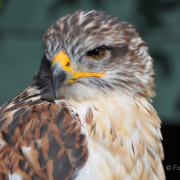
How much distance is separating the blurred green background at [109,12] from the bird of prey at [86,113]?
1490 mm

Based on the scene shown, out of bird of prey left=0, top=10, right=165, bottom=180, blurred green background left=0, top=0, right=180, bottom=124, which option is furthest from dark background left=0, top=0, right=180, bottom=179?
bird of prey left=0, top=10, right=165, bottom=180

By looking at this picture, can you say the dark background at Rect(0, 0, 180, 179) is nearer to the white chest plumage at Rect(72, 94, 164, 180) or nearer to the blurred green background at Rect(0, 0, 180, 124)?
the blurred green background at Rect(0, 0, 180, 124)

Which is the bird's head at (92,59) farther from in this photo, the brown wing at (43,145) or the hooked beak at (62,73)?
the brown wing at (43,145)

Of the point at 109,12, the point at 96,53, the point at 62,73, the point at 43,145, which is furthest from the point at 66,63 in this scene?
the point at 109,12

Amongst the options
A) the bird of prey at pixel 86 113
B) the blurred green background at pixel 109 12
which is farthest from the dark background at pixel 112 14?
Result: the bird of prey at pixel 86 113

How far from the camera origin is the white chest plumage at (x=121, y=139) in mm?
1388

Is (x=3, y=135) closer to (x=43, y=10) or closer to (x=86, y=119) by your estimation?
(x=86, y=119)

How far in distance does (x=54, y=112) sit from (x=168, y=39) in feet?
7.20

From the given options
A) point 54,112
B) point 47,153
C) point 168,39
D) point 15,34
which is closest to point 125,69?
point 54,112

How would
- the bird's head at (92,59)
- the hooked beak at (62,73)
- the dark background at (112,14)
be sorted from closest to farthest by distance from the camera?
the hooked beak at (62,73), the bird's head at (92,59), the dark background at (112,14)

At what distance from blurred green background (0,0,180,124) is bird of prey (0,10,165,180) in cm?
149

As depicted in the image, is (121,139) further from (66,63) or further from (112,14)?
(112,14)

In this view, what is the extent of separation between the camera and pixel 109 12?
3135 millimetres

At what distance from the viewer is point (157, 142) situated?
1.72m
